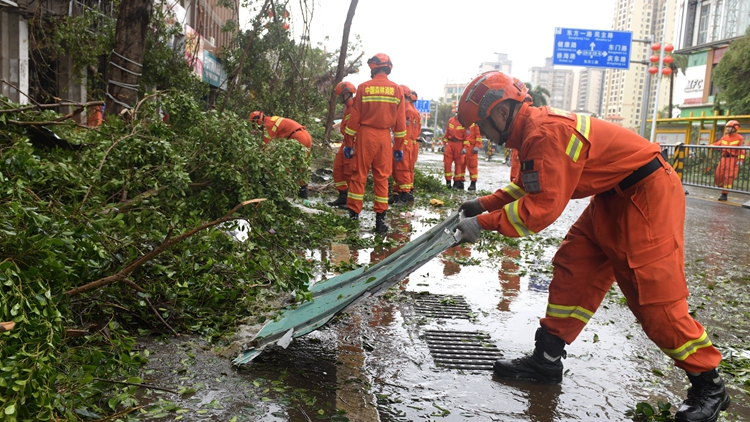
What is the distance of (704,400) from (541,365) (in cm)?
79

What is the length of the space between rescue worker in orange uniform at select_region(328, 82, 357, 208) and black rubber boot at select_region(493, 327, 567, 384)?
529 cm

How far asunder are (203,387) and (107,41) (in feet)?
26.1

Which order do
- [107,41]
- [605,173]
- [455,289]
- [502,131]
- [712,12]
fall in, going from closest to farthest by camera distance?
[605,173], [502,131], [455,289], [107,41], [712,12]

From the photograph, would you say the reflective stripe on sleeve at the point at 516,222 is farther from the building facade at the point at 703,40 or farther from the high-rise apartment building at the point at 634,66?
the high-rise apartment building at the point at 634,66

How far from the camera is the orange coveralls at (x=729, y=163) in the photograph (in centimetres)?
1474

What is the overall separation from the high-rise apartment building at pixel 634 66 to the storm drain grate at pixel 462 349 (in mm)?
85226

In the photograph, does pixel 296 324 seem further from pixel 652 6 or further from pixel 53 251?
pixel 652 6

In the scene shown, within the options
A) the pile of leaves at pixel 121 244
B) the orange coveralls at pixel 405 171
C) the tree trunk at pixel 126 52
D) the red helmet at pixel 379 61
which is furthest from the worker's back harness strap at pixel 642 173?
the orange coveralls at pixel 405 171

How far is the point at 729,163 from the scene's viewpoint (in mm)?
14984

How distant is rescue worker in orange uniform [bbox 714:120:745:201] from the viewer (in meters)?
14.7

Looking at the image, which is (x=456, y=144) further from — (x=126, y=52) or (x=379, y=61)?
(x=126, y=52)

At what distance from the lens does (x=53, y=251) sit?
2588 mm

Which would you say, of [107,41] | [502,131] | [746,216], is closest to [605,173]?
[502,131]

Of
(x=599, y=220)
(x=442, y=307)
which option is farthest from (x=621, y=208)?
(x=442, y=307)
